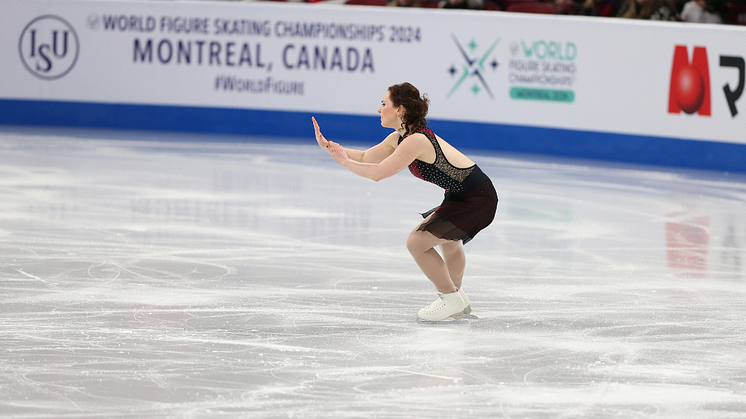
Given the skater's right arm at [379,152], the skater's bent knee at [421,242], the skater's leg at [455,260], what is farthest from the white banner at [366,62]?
the skater's bent knee at [421,242]

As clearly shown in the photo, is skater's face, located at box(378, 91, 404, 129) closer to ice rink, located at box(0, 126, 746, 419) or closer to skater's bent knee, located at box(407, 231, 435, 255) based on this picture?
skater's bent knee, located at box(407, 231, 435, 255)

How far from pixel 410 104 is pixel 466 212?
1.81ft

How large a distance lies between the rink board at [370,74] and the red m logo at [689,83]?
0.01 metres

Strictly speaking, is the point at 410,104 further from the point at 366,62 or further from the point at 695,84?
the point at 366,62

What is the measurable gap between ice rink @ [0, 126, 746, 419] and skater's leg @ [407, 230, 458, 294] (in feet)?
0.61

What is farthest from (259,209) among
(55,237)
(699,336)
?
(699,336)

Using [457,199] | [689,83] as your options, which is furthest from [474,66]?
[457,199]

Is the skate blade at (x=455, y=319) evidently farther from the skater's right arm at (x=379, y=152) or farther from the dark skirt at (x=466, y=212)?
the skater's right arm at (x=379, y=152)

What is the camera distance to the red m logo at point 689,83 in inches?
404

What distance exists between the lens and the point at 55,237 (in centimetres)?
611

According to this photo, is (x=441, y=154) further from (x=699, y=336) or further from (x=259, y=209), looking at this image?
(x=259, y=209)

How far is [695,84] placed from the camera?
10320 millimetres

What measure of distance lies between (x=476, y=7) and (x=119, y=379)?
30.1 ft

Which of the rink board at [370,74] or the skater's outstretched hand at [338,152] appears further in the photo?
the rink board at [370,74]
